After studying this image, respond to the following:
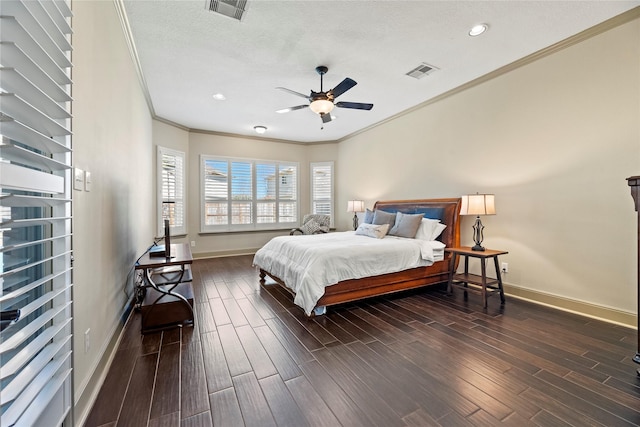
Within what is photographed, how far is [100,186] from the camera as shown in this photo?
6.50 ft

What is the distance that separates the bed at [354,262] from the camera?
115 inches

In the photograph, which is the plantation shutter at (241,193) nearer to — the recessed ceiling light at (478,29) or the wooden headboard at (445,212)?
the wooden headboard at (445,212)

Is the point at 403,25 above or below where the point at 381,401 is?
above

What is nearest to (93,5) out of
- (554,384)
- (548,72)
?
(554,384)

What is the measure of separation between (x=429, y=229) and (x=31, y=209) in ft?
13.2

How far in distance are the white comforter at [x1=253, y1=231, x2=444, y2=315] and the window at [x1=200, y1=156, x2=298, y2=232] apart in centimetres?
281

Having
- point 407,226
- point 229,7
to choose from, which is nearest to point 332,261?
point 407,226

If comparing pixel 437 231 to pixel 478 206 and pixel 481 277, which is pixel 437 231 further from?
pixel 481 277

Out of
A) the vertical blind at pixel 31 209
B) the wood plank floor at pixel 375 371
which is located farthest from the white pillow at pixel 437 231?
the vertical blind at pixel 31 209

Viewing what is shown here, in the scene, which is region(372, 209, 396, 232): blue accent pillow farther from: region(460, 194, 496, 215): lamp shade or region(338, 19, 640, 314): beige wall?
region(460, 194, 496, 215): lamp shade

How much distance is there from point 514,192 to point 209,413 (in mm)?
3863

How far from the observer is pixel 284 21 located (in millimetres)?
2557

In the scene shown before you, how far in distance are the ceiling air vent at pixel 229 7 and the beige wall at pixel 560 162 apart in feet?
10.5

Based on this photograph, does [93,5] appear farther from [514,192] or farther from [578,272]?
[578,272]
